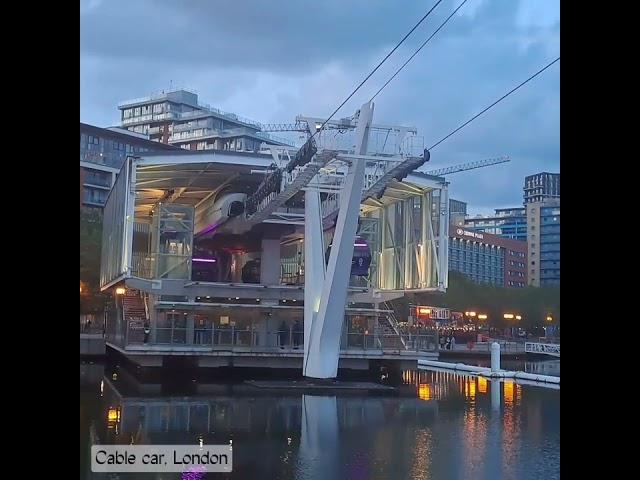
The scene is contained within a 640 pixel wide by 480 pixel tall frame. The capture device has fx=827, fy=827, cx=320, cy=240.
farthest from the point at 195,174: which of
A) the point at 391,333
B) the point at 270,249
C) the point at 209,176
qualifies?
the point at 391,333

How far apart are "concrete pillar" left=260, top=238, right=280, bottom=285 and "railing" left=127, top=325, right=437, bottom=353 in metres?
3.76

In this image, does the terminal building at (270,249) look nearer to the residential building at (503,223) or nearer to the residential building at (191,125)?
the residential building at (191,125)

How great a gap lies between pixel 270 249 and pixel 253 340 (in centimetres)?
557

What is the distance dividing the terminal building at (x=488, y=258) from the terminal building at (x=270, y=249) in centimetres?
1406

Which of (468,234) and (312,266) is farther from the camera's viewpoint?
(468,234)

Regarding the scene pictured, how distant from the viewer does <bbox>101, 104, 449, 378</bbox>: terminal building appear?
20172 mm

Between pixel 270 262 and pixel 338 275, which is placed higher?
pixel 270 262

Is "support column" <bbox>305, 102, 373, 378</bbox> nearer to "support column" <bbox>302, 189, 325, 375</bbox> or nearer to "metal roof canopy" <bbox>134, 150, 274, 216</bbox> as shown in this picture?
"support column" <bbox>302, 189, 325, 375</bbox>

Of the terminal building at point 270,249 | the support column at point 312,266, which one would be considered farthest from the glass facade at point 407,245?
the support column at point 312,266

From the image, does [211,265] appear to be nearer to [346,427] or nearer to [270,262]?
[270,262]

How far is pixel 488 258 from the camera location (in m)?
43.8
